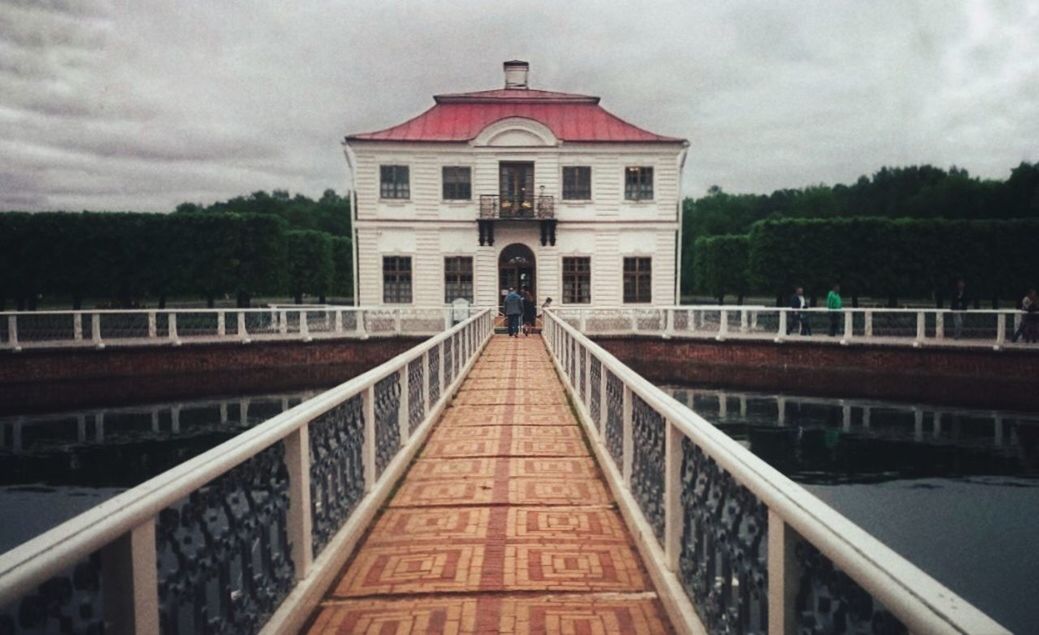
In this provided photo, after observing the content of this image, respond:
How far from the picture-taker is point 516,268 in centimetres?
3241

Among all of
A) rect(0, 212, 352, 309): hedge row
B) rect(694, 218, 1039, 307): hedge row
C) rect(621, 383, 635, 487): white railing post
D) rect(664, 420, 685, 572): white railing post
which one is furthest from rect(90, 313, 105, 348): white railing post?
rect(694, 218, 1039, 307): hedge row

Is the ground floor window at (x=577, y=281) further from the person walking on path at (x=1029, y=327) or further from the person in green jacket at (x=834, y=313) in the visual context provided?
the person walking on path at (x=1029, y=327)

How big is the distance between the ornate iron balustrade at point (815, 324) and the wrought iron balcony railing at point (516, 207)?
4875 millimetres

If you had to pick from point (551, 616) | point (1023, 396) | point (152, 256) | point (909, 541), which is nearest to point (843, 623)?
point (551, 616)

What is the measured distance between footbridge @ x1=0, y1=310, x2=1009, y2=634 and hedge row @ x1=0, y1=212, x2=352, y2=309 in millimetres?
28214

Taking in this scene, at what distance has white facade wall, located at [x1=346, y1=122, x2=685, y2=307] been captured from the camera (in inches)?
1249

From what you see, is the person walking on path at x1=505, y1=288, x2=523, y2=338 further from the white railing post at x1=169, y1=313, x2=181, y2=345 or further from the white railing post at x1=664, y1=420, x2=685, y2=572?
the white railing post at x1=664, y1=420, x2=685, y2=572

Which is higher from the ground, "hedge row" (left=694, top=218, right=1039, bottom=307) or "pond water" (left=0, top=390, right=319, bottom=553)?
"hedge row" (left=694, top=218, right=1039, bottom=307)

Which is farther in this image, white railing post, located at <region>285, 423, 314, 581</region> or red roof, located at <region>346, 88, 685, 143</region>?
red roof, located at <region>346, 88, 685, 143</region>

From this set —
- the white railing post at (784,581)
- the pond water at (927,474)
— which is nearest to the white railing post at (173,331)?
the pond water at (927,474)

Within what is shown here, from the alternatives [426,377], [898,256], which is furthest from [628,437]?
[898,256]

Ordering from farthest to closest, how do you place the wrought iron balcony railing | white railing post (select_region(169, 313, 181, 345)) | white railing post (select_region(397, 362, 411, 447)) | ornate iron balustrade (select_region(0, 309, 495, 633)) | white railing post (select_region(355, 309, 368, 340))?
the wrought iron balcony railing → white railing post (select_region(355, 309, 368, 340)) → white railing post (select_region(169, 313, 181, 345)) → white railing post (select_region(397, 362, 411, 447)) → ornate iron balustrade (select_region(0, 309, 495, 633))

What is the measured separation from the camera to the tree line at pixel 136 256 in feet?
102

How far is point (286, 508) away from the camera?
12.9ft
